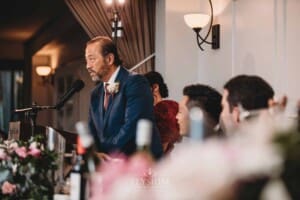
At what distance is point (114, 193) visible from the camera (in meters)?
0.79

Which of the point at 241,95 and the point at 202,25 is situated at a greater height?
the point at 202,25

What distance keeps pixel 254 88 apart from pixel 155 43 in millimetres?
3317

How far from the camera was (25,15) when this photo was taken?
8586mm

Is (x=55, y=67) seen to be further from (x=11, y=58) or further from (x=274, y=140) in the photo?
(x=274, y=140)

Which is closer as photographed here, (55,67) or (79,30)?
(79,30)

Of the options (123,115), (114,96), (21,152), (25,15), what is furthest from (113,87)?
(25,15)

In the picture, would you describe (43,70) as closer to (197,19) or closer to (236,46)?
(197,19)

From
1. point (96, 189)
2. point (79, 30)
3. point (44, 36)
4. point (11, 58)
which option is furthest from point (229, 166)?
point (11, 58)

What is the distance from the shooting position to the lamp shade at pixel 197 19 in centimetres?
446

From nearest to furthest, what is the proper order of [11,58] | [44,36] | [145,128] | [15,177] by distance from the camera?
[145,128] < [15,177] < [44,36] < [11,58]

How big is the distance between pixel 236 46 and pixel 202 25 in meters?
0.36

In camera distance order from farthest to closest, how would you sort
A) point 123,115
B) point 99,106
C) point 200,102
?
point 99,106
point 123,115
point 200,102

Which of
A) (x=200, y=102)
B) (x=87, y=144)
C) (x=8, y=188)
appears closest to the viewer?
(x=87, y=144)

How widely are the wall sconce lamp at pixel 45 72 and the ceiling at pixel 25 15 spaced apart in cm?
62
